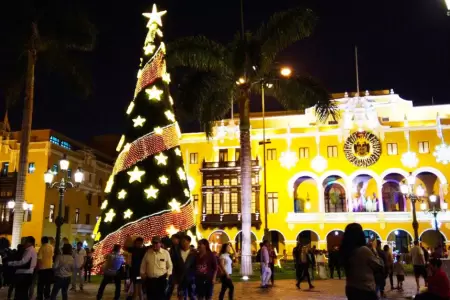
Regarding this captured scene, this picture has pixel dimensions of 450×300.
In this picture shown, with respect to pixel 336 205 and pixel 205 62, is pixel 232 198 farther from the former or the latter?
pixel 205 62

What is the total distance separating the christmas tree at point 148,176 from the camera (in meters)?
14.2

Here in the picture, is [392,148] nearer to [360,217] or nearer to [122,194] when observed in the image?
[360,217]

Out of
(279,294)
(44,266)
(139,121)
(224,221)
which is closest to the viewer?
(44,266)

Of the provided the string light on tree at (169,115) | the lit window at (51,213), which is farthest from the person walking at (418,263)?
the lit window at (51,213)

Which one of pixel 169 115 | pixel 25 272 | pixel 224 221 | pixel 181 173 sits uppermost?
pixel 169 115

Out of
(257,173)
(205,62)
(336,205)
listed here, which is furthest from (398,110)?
(205,62)

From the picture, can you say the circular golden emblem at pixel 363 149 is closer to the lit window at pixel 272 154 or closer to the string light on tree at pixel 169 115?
the lit window at pixel 272 154

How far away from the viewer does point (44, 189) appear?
38.6 m

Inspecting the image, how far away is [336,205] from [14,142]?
92.7 feet

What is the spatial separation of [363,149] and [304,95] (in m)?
22.1

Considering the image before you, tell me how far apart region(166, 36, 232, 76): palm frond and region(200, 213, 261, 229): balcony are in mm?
22914

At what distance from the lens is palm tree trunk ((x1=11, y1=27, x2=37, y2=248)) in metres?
18.8

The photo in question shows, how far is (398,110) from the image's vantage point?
138 feet

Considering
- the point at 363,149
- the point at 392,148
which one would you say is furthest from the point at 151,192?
the point at 392,148
